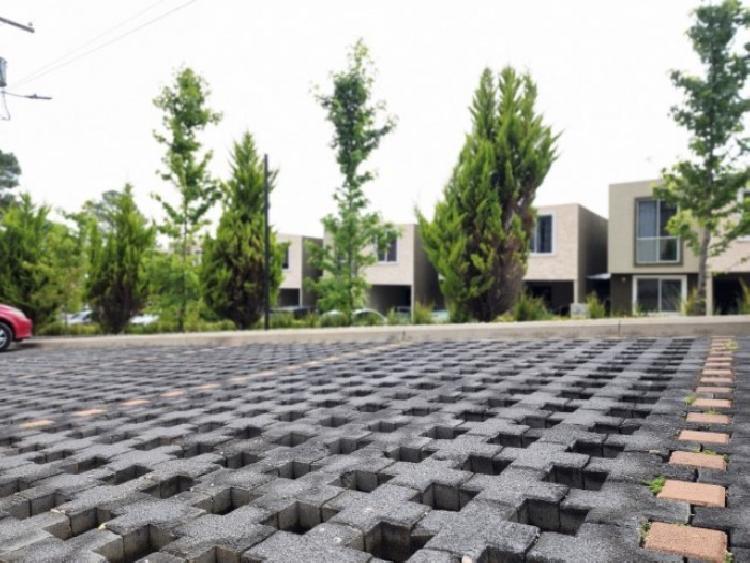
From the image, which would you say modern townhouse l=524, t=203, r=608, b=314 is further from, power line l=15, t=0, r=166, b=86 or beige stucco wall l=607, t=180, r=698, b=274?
power line l=15, t=0, r=166, b=86

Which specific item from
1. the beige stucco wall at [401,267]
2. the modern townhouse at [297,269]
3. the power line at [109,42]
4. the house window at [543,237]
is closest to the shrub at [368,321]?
the power line at [109,42]

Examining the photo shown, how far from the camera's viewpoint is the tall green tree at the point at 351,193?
15.2 metres

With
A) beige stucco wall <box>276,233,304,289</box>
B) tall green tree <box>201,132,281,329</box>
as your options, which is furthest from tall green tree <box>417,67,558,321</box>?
beige stucco wall <box>276,233,304,289</box>

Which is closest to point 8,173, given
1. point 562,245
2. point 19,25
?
point 19,25

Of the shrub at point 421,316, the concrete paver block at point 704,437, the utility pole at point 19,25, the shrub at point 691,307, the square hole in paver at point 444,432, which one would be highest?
the utility pole at point 19,25

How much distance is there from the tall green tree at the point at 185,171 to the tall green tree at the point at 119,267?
810 millimetres

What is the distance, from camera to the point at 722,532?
1733mm

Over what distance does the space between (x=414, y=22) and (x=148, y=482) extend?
834 cm

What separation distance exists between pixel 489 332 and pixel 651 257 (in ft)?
55.0

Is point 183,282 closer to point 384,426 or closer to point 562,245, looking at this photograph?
point 384,426

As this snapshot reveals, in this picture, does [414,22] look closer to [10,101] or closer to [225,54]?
[225,54]

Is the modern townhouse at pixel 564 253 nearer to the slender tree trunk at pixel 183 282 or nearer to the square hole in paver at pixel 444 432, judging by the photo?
the slender tree trunk at pixel 183 282

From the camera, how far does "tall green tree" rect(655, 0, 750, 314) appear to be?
14053mm

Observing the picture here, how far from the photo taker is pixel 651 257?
22719 millimetres
